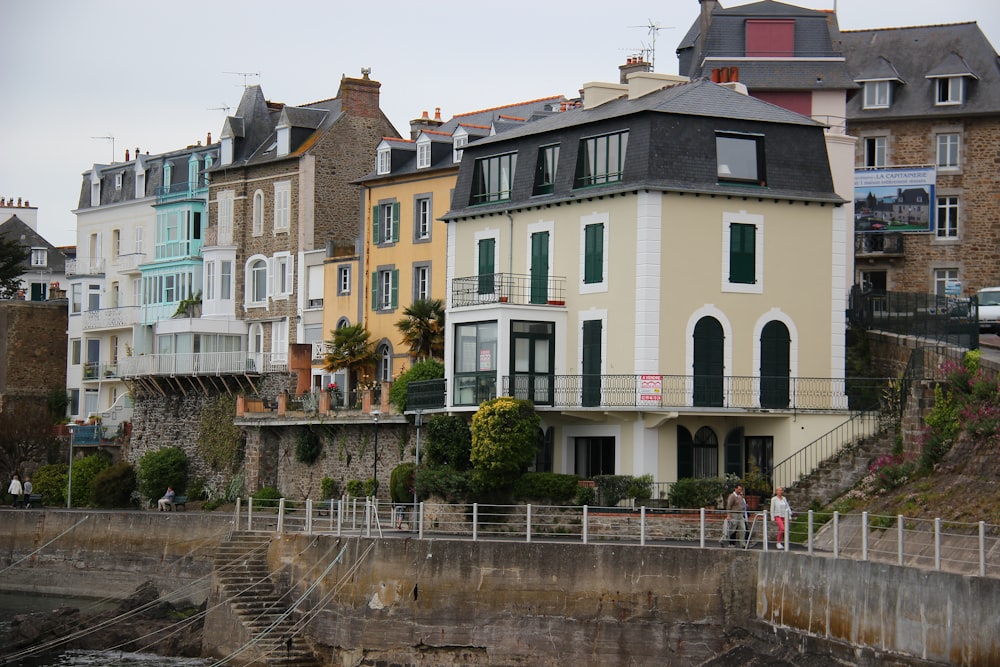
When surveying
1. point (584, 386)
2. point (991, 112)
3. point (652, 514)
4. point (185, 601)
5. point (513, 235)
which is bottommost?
point (185, 601)

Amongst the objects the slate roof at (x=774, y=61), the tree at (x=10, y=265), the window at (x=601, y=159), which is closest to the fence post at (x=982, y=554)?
the window at (x=601, y=159)

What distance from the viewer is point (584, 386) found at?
137 feet

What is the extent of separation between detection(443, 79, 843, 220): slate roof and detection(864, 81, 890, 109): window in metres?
14.9

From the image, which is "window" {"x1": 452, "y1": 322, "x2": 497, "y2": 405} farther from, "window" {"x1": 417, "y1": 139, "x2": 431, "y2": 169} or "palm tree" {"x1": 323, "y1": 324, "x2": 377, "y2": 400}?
"window" {"x1": 417, "y1": 139, "x2": 431, "y2": 169}

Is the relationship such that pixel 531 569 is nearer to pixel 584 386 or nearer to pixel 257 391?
pixel 584 386

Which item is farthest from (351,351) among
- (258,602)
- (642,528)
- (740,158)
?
(642,528)

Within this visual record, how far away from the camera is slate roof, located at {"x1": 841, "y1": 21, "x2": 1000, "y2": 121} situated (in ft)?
185

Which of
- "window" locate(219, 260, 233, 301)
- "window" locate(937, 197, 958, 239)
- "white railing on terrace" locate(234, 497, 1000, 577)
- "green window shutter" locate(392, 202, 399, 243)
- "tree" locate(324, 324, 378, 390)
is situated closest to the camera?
"white railing on terrace" locate(234, 497, 1000, 577)

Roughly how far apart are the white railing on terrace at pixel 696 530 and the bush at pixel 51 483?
2049 centimetres

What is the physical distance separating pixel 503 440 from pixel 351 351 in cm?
1590

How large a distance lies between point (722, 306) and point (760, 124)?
15.6 ft

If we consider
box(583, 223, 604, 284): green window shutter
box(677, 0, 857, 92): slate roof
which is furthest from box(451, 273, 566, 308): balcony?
box(677, 0, 857, 92): slate roof

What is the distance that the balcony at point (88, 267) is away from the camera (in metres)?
74.0

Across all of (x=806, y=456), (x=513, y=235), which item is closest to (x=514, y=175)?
(x=513, y=235)
